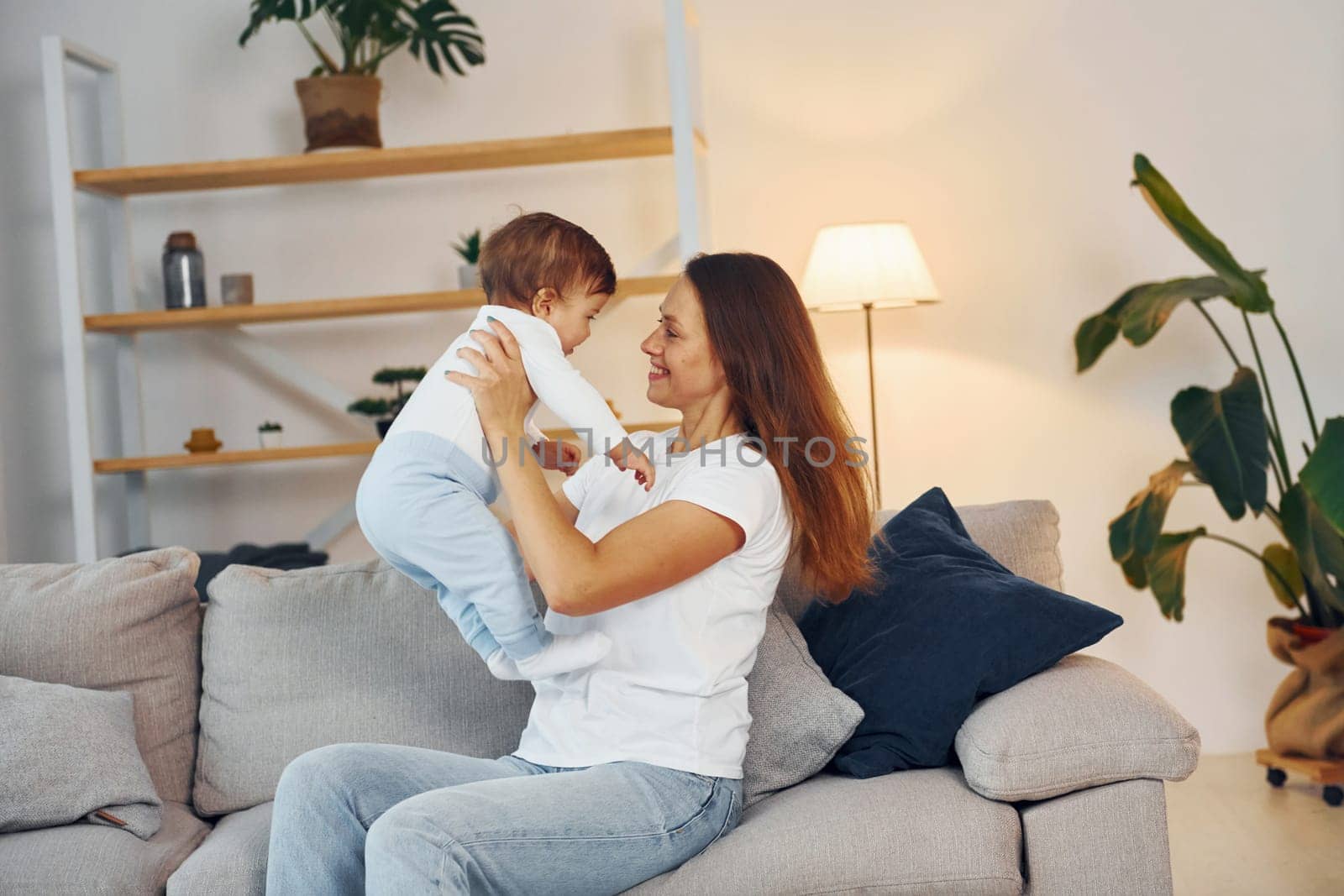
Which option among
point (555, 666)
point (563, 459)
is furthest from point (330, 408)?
point (555, 666)

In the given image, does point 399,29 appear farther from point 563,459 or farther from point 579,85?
point 563,459

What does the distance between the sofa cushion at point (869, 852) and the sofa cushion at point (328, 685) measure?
1.72ft

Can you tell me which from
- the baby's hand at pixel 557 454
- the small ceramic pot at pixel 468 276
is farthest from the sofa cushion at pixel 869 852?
the small ceramic pot at pixel 468 276

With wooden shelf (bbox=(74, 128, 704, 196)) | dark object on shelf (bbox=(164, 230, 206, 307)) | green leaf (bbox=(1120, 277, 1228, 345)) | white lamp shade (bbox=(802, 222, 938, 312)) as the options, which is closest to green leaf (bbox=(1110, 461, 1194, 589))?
green leaf (bbox=(1120, 277, 1228, 345))

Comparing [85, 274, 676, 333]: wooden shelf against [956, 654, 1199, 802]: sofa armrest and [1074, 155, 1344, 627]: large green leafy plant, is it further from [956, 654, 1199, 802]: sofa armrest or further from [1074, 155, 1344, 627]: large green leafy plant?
[956, 654, 1199, 802]: sofa armrest

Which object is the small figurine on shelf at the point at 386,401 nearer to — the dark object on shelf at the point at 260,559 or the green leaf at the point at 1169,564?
the dark object on shelf at the point at 260,559

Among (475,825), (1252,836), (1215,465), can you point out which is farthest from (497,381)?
(1252,836)

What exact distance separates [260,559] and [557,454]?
4.10 ft

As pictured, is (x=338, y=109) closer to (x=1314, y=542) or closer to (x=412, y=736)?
(x=412, y=736)

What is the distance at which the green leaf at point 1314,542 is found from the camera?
286cm

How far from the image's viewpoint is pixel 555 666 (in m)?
1.57

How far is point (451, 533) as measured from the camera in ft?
5.13

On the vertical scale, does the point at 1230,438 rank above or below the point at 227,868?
above

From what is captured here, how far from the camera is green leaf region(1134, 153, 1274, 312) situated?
295 centimetres
